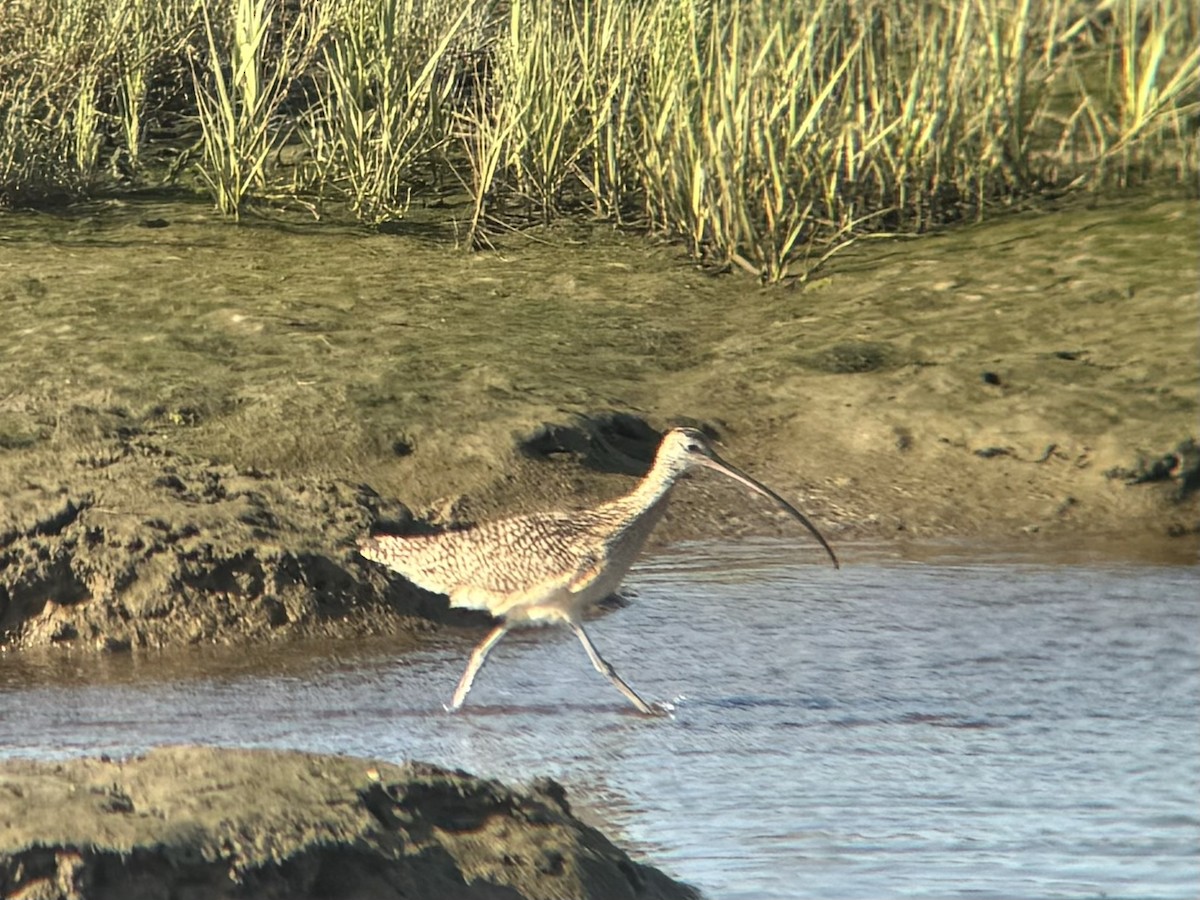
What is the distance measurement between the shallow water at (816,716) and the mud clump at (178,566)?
0.14 metres

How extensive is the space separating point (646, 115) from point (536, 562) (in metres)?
4.71

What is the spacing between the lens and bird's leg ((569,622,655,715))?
219 inches

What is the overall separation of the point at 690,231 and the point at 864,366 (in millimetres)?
1544

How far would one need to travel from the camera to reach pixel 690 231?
32.3 ft

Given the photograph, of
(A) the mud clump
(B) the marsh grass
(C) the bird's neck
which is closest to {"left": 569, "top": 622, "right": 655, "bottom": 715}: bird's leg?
(C) the bird's neck

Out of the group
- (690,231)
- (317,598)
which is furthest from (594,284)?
(317,598)

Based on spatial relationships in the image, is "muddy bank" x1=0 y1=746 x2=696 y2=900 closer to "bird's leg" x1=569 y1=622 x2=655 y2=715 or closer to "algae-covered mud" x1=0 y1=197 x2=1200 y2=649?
"bird's leg" x1=569 y1=622 x2=655 y2=715

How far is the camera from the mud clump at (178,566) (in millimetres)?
6176

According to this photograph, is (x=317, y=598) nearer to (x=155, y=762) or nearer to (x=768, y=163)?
(x=155, y=762)

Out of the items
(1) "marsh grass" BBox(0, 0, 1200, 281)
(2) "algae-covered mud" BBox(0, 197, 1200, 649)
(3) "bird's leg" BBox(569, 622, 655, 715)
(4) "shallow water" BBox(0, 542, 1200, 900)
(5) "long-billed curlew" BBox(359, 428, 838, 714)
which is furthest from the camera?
(1) "marsh grass" BBox(0, 0, 1200, 281)

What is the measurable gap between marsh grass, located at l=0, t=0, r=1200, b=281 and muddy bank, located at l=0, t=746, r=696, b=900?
6065 millimetres

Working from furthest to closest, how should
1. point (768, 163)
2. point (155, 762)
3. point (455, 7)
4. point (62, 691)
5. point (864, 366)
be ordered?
point (455, 7) < point (768, 163) < point (864, 366) < point (62, 691) < point (155, 762)

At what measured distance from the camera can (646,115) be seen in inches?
400

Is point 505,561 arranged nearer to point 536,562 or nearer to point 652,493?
point 536,562
